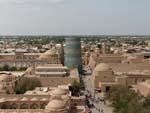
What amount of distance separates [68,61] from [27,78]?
19.4 m

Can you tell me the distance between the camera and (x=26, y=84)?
4769cm

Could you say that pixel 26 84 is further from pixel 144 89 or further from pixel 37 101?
pixel 144 89

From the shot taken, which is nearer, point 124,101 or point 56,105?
point 56,105

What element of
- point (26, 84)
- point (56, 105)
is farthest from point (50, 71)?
point (56, 105)

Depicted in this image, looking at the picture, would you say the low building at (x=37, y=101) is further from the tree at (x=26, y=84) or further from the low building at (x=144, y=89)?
the low building at (x=144, y=89)

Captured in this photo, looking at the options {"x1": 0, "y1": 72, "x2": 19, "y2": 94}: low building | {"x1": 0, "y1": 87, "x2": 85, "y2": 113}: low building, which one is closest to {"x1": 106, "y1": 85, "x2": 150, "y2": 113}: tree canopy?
{"x1": 0, "y1": 87, "x2": 85, "y2": 113}: low building

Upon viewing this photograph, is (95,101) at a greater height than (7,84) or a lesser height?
lesser

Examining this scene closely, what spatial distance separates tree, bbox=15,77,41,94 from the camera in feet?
152

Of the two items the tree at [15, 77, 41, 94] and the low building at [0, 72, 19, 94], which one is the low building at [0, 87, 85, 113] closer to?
the low building at [0, 72, 19, 94]

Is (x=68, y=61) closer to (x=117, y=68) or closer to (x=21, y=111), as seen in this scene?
(x=117, y=68)

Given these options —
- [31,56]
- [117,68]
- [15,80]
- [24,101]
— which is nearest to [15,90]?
[15,80]

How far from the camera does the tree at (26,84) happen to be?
46312 mm

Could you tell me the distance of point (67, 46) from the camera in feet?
222

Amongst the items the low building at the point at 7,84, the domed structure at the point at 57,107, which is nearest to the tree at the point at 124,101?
the domed structure at the point at 57,107
